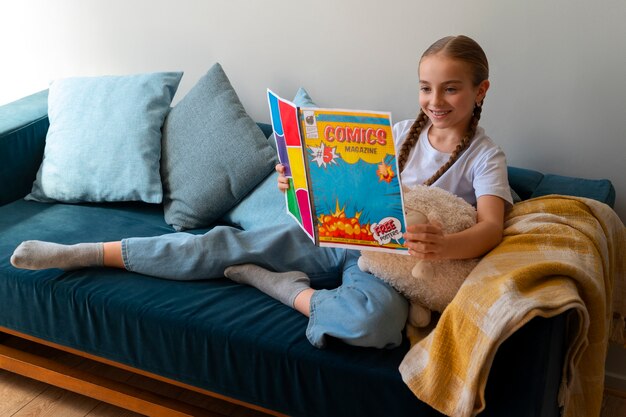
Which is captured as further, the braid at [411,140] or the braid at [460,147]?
the braid at [411,140]

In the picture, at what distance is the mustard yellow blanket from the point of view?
4.29ft

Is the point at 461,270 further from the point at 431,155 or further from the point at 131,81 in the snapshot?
the point at 131,81

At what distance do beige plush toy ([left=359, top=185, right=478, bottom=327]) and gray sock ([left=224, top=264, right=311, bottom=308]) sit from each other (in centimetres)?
20

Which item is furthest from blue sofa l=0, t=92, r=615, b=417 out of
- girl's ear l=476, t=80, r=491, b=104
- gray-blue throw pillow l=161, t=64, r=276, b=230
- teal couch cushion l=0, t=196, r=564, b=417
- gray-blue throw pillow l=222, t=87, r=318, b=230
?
girl's ear l=476, t=80, r=491, b=104

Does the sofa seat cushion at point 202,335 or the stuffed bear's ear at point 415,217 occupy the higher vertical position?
the stuffed bear's ear at point 415,217

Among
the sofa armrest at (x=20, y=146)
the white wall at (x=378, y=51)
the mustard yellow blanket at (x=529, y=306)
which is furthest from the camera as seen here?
the sofa armrest at (x=20, y=146)

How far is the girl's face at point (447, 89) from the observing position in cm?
167

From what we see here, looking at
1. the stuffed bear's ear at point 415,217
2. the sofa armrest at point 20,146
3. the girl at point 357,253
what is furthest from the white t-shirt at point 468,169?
the sofa armrest at point 20,146

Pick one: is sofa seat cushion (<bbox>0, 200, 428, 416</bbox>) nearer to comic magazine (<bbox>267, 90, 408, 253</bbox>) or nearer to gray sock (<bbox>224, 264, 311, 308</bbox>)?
gray sock (<bbox>224, 264, 311, 308</bbox>)

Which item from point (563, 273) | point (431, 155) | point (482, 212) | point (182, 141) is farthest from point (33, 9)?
point (563, 273)

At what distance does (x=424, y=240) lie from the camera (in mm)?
1479

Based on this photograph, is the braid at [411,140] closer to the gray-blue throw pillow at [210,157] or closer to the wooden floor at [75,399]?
the gray-blue throw pillow at [210,157]

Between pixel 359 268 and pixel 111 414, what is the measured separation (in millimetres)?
788

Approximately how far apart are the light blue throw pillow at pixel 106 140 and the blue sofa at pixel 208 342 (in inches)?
3.6
